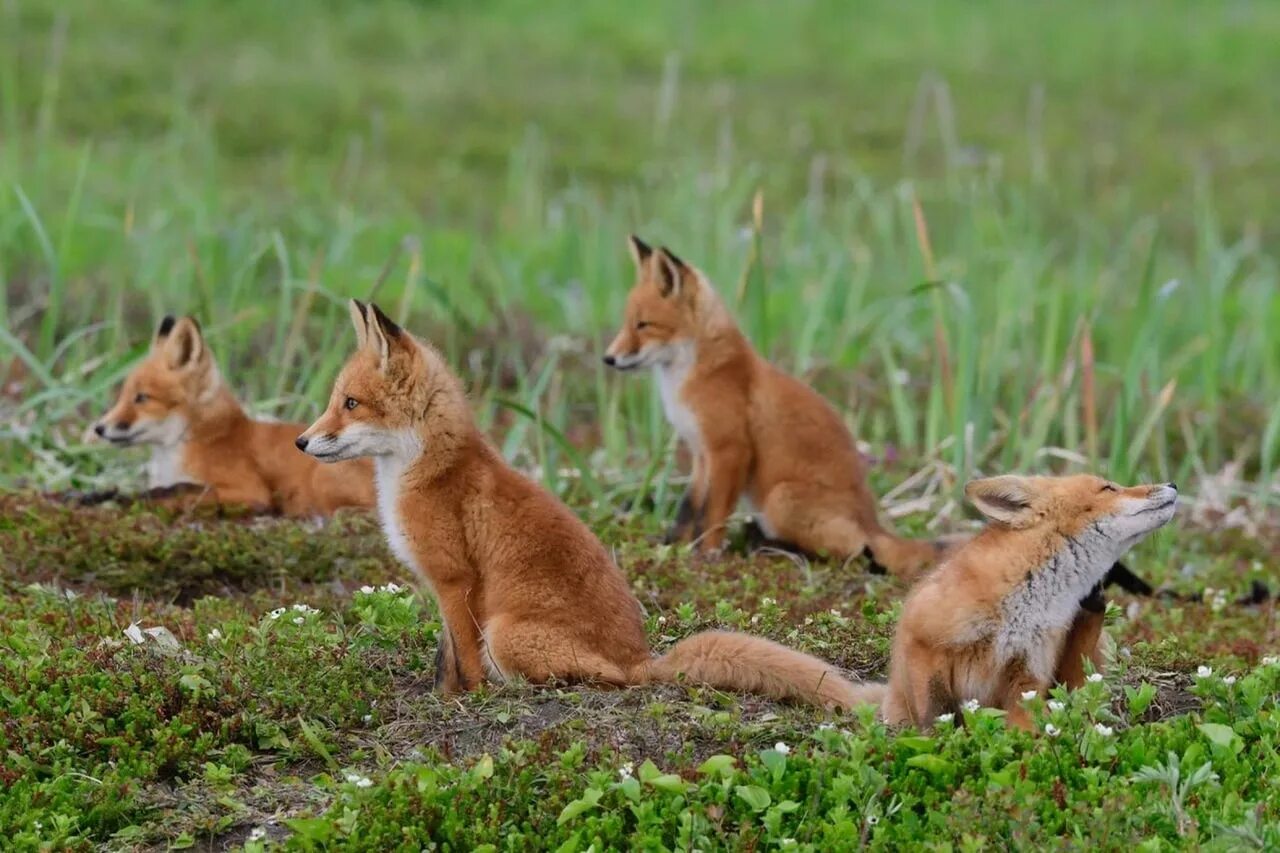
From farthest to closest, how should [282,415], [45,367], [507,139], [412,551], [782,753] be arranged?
[507,139] < [282,415] < [45,367] < [412,551] < [782,753]

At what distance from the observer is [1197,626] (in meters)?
8.16

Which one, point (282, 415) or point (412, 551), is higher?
point (412, 551)

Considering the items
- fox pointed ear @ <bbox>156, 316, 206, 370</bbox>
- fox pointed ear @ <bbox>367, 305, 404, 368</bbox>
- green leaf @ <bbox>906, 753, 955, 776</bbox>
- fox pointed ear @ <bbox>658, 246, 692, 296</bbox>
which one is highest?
fox pointed ear @ <bbox>367, 305, 404, 368</bbox>

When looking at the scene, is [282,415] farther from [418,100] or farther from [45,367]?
[418,100]

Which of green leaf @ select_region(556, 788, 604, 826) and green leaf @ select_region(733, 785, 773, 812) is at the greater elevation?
green leaf @ select_region(733, 785, 773, 812)

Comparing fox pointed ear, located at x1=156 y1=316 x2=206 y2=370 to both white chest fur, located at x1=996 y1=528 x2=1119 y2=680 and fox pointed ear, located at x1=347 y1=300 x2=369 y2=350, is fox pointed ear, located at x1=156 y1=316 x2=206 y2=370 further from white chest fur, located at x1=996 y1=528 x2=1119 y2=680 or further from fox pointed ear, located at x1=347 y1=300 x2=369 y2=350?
white chest fur, located at x1=996 y1=528 x2=1119 y2=680

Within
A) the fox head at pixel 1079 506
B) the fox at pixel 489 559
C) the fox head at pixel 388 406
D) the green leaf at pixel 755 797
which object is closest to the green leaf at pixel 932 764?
the green leaf at pixel 755 797

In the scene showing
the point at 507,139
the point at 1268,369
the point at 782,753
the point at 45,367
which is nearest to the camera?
the point at 782,753

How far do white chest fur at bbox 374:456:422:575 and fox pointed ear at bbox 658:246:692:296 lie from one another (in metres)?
3.22

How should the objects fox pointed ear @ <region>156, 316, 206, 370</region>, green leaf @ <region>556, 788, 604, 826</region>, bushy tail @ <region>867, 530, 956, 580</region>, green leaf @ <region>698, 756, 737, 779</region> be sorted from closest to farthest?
1. green leaf @ <region>556, 788, 604, 826</region>
2. green leaf @ <region>698, 756, 737, 779</region>
3. bushy tail @ <region>867, 530, 956, 580</region>
4. fox pointed ear @ <region>156, 316, 206, 370</region>

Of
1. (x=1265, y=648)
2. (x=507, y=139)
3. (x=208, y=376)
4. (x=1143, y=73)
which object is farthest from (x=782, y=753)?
(x=1143, y=73)

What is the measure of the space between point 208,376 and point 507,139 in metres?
11.6

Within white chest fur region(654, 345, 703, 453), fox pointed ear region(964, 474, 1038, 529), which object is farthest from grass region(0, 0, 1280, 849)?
fox pointed ear region(964, 474, 1038, 529)

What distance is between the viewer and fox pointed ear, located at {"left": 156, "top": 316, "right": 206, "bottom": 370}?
998 cm
